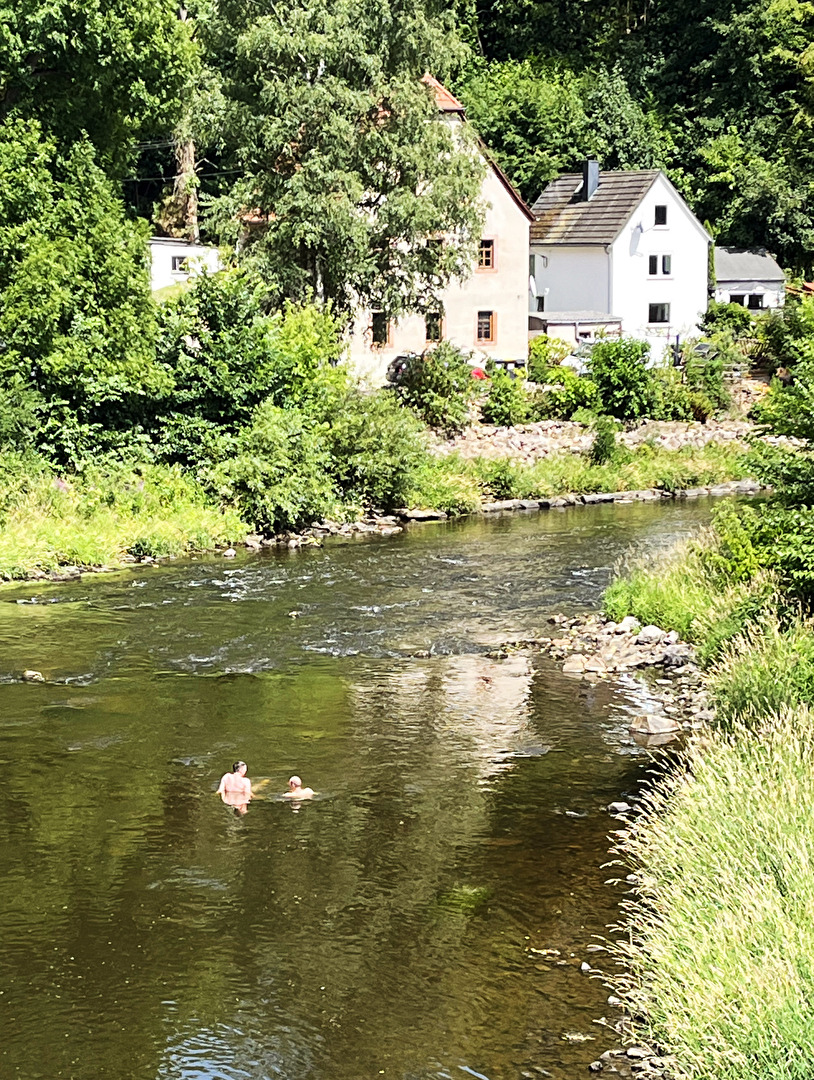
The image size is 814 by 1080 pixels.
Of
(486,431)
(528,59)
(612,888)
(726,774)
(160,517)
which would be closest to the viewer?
(726,774)

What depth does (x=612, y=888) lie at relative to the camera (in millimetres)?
13625

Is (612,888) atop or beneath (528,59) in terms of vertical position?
beneath

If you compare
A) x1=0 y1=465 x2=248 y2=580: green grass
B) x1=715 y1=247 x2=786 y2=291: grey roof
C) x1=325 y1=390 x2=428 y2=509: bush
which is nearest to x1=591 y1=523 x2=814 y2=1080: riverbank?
x1=0 y1=465 x2=248 y2=580: green grass

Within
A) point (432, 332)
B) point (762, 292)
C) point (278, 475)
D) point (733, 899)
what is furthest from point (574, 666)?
point (762, 292)

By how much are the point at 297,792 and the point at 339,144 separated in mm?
28734

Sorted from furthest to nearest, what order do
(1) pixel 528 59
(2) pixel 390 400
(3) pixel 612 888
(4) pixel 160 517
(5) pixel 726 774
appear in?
(1) pixel 528 59
(2) pixel 390 400
(4) pixel 160 517
(3) pixel 612 888
(5) pixel 726 774

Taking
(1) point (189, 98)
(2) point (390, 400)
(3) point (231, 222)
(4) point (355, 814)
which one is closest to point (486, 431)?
(2) point (390, 400)

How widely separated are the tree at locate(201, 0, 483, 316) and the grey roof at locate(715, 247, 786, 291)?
2846cm

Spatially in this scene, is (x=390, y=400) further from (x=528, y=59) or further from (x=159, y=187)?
(x=528, y=59)

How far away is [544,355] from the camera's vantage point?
2060 inches

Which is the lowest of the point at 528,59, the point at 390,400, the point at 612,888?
the point at 612,888

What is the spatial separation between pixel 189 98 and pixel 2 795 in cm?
3088

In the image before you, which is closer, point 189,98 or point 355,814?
point 355,814

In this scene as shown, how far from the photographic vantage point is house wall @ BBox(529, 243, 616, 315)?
63.4 m
